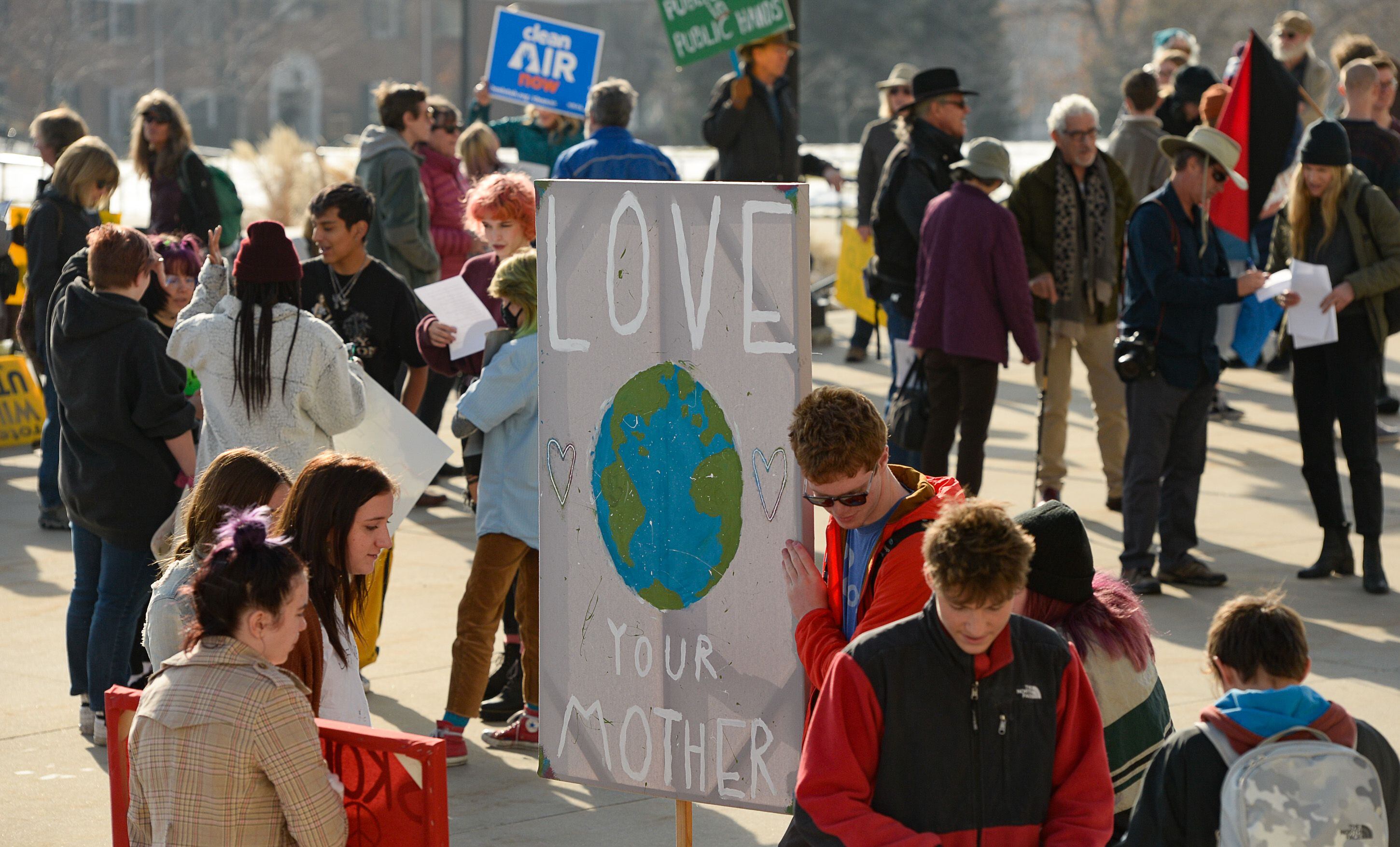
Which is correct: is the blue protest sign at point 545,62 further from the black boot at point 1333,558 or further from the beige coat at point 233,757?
the beige coat at point 233,757

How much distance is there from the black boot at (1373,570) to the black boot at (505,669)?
13.0ft

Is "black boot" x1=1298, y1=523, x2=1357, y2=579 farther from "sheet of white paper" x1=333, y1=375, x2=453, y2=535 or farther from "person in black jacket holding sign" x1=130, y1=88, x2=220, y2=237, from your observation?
"person in black jacket holding sign" x1=130, y1=88, x2=220, y2=237

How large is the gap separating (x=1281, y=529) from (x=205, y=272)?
18.9 ft

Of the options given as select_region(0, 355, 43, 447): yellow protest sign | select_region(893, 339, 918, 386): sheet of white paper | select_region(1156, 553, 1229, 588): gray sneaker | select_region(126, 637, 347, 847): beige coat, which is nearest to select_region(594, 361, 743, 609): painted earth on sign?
select_region(126, 637, 347, 847): beige coat

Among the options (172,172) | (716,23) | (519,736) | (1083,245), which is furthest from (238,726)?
(716,23)

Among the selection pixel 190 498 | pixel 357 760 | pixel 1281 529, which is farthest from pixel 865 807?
pixel 1281 529

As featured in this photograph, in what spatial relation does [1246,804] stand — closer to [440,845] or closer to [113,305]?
[440,845]

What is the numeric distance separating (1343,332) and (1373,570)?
110 cm

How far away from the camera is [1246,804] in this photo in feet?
8.99

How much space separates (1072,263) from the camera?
866cm

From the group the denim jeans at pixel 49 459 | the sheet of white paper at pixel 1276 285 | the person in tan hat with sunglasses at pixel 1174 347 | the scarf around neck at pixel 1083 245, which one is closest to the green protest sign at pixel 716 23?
the scarf around neck at pixel 1083 245

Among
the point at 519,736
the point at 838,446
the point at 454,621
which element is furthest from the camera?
the point at 454,621

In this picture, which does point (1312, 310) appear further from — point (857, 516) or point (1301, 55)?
point (1301, 55)

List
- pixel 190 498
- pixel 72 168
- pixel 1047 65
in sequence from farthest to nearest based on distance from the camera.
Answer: pixel 1047 65 < pixel 72 168 < pixel 190 498
